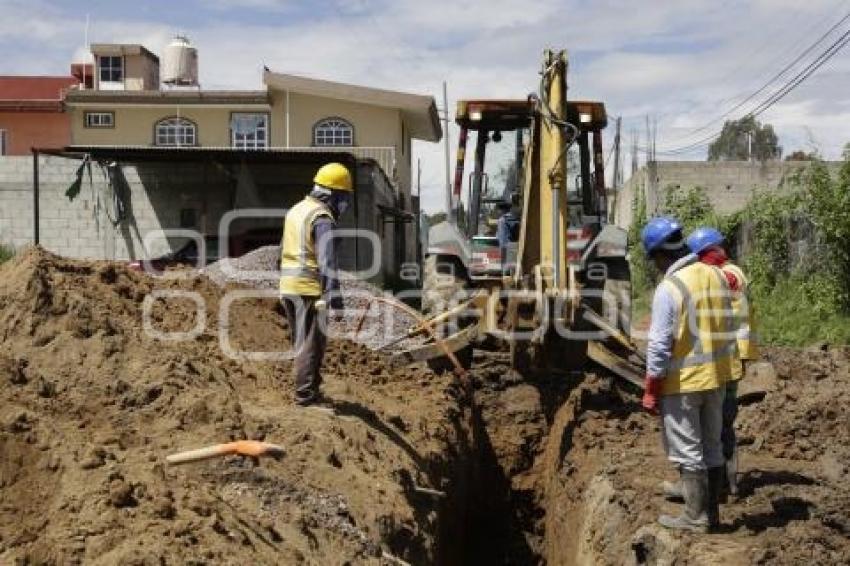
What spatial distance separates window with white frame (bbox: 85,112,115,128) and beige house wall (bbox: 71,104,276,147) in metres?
0.10

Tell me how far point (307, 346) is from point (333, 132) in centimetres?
2359

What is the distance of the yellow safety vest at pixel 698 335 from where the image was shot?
228 inches

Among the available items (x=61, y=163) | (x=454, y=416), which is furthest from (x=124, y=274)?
(x=61, y=163)

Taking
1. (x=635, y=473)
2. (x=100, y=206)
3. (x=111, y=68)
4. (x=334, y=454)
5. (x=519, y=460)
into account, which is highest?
(x=111, y=68)

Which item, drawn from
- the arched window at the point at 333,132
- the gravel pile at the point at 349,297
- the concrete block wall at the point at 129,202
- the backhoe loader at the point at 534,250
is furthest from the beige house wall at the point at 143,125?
the backhoe loader at the point at 534,250

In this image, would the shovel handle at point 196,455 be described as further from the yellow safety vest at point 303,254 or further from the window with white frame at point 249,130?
the window with white frame at point 249,130

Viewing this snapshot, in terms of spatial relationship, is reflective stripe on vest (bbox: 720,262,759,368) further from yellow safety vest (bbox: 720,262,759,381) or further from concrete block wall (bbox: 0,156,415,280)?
concrete block wall (bbox: 0,156,415,280)

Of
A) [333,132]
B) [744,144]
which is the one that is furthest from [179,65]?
[744,144]

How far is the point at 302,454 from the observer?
6.07 m

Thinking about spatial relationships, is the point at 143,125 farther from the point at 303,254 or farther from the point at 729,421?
the point at 729,421

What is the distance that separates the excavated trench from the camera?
8906 millimetres

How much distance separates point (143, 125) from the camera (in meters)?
31.0

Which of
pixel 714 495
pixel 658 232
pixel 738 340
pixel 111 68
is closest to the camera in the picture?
pixel 714 495

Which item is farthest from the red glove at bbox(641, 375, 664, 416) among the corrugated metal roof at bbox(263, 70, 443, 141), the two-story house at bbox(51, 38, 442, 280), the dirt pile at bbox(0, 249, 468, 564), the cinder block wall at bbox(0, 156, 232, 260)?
the corrugated metal roof at bbox(263, 70, 443, 141)
